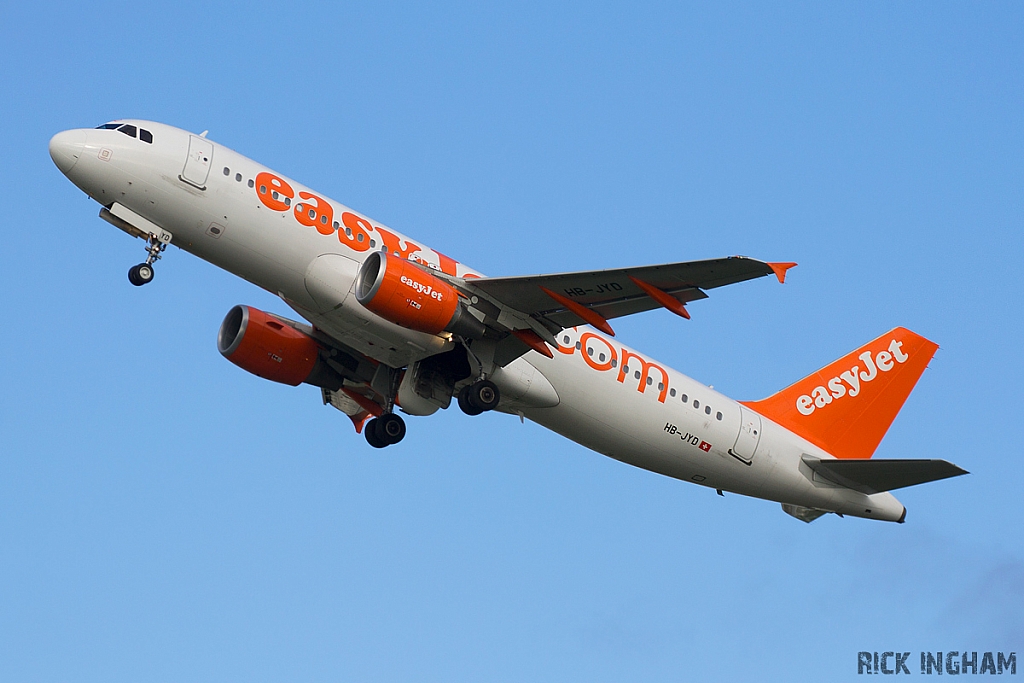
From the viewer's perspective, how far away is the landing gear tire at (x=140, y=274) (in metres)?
28.2

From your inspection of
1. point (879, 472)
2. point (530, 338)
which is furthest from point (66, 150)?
point (879, 472)

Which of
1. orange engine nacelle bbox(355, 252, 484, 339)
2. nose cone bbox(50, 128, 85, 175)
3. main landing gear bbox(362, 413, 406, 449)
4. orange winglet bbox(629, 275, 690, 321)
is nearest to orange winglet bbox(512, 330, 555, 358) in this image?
orange engine nacelle bbox(355, 252, 484, 339)

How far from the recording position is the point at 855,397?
35.6 meters

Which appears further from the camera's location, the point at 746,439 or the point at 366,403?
the point at 366,403

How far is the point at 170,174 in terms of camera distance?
90.8ft

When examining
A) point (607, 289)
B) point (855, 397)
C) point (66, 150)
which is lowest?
point (607, 289)

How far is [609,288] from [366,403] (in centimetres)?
932

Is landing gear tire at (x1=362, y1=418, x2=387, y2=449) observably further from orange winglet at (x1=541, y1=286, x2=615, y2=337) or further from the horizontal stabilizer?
the horizontal stabilizer

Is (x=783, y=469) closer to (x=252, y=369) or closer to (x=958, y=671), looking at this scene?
(x=958, y=671)

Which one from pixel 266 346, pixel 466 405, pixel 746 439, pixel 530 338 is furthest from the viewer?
pixel 746 439

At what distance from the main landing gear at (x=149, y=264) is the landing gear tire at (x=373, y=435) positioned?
763 centimetres

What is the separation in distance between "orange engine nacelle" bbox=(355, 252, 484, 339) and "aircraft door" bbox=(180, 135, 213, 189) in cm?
407

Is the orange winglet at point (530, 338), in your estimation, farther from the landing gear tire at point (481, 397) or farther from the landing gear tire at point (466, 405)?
the landing gear tire at point (466, 405)

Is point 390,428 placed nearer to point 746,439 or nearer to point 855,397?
point 746,439
